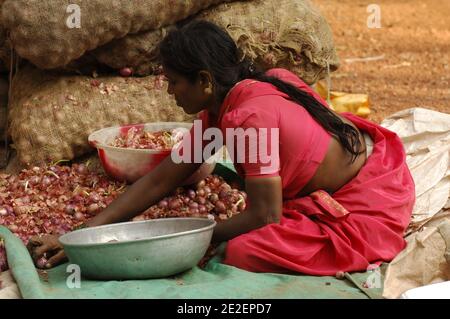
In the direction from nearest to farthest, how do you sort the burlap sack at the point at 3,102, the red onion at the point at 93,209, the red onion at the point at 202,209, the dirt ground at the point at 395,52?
the red onion at the point at 93,209
the red onion at the point at 202,209
the burlap sack at the point at 3,102
the dirt ground at the point at 395,52

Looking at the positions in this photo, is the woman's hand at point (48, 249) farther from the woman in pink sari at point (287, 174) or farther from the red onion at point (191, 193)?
the red onion at point (191, 193)

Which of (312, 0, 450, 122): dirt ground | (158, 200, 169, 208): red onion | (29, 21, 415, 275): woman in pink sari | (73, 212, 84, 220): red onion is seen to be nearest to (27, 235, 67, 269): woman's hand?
(29, 21, 415, 275): woman in pink sari

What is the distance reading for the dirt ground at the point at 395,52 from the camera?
744 cm

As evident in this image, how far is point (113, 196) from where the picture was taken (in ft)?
14.9

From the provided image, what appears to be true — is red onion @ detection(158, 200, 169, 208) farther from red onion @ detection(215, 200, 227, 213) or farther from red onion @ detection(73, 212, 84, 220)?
red onion @ detection(73, 212, 84, 220)

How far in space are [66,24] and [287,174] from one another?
1602 mm

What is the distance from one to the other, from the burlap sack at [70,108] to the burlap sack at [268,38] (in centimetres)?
15

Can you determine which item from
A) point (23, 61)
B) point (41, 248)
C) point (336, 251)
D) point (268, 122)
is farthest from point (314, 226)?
point (23, 61)

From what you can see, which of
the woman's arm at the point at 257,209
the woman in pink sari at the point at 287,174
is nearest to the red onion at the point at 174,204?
the woman in pink sari at the point at 287,174

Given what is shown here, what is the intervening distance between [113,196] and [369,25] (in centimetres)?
533

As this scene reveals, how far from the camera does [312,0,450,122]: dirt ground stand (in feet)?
24.4

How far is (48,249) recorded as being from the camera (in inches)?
147

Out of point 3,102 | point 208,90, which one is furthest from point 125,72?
point 208,90

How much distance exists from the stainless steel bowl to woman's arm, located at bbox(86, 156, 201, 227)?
43cm
